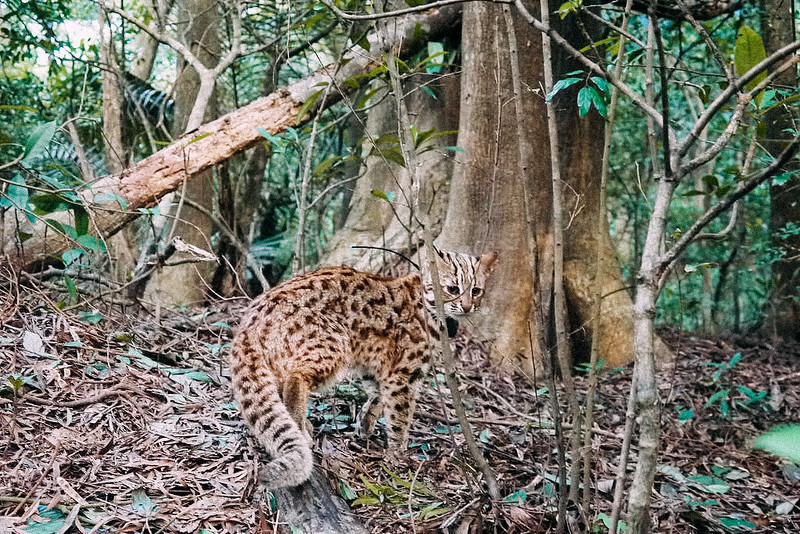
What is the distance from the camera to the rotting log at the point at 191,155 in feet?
18.5

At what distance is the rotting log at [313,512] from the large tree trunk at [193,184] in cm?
513

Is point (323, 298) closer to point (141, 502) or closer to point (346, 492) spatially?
point (346, 492)

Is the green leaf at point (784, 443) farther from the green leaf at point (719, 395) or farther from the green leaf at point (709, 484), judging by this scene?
the green leaf at point (719, 395)

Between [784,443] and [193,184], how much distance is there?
780cm

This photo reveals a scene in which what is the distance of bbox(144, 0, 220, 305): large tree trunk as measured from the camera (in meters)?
8.08

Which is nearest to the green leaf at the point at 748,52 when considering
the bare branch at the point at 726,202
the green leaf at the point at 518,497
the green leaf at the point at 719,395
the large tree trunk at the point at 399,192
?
the bare branch at the point at 726,202

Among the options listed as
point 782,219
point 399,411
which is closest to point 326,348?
point 399,411

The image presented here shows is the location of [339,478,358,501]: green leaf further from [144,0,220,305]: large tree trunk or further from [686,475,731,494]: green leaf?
[144,0,220,305]: large tree trunk

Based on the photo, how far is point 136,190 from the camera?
570 cm

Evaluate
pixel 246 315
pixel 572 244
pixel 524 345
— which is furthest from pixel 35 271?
pixel 572 244

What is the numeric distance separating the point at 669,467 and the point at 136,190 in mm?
Answer: 4553

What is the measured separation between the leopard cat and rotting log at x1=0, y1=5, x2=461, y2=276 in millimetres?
1897

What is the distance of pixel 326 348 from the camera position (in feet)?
13.1

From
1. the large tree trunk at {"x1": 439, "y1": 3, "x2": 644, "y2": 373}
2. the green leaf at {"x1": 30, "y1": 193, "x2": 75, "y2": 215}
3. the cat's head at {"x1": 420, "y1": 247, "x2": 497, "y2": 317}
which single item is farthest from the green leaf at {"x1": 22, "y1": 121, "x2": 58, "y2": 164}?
the large tree trunk at {"x1": 439, "y1": 3, "x2": 644, "y2": 373}
